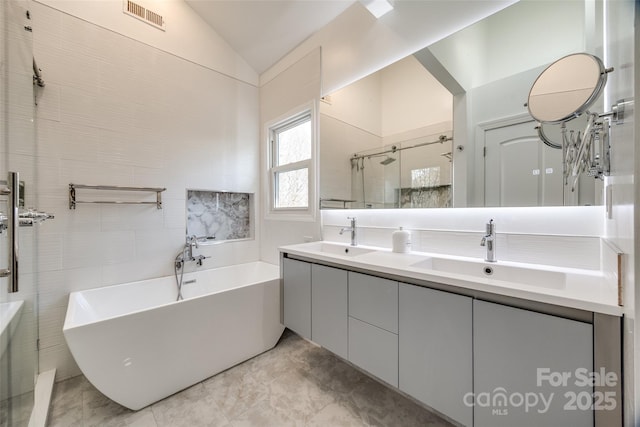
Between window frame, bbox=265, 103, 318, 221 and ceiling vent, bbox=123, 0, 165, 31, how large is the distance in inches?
51.5

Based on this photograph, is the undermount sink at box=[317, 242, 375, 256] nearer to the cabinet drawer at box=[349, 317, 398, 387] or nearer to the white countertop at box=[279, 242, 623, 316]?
the white countertop at box=[279, 242, 623, 316]

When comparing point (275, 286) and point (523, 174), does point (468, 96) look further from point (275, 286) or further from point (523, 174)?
point (275, 286)

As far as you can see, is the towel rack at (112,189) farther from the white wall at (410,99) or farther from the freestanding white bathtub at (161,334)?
the white wall at (410,99)

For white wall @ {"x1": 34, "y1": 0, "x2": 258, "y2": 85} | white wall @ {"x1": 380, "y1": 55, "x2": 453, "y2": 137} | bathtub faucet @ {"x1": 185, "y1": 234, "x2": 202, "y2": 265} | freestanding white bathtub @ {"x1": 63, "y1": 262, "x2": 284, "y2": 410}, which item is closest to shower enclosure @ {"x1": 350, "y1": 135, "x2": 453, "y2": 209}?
white wall @ {"x1": 380, "y1": 55, "x2": 453, "y2": 137}

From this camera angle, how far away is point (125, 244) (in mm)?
2133

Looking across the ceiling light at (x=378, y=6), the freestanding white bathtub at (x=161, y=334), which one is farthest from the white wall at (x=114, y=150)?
the ceiling light at (x=378, y=6)

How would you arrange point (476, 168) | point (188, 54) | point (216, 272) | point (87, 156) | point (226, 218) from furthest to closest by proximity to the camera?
point (226, 218)
point (216, 272)
point (188, 54)
point (87, 156)
point (476, 168)

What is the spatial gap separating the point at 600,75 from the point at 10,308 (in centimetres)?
291

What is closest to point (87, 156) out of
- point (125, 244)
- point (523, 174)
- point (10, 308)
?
point (125, 244)

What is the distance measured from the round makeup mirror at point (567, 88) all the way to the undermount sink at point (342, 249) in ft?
3.95

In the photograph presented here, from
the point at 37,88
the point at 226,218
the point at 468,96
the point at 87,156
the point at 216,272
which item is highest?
the point at 37,88

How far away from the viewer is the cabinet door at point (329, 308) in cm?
152

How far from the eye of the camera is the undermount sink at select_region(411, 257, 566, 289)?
1066mm

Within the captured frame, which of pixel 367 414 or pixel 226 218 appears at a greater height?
pixel 226 218
